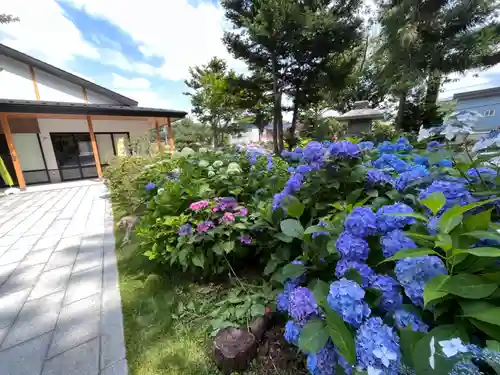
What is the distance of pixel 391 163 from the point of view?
1.18 meters

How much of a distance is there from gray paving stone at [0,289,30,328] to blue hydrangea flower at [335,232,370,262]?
7.67 ft

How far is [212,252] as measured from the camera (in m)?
1.62

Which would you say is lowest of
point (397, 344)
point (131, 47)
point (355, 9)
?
point (397, 344)

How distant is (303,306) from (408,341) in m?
0.29

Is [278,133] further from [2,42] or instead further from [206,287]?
[2,42]

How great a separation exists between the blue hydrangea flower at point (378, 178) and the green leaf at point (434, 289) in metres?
0.56

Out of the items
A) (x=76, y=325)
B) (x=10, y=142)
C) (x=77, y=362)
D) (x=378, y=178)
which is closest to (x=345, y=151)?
(x=378, y=178)

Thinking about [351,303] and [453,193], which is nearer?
[351,303]

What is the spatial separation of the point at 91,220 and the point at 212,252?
3.28m

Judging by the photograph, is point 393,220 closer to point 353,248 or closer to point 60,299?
point 353,248

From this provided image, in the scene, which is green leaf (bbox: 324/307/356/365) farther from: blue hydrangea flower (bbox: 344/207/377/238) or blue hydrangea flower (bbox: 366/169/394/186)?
blue hydrangea flower (bbox: 366/169/394/186)

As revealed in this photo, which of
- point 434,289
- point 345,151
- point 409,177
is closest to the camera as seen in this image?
point 434,289

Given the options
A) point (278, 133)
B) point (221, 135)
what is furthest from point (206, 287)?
point (221, 135)

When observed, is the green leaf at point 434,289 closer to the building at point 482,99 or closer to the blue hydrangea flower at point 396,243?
the blue hydrangea flower at point 396,243
